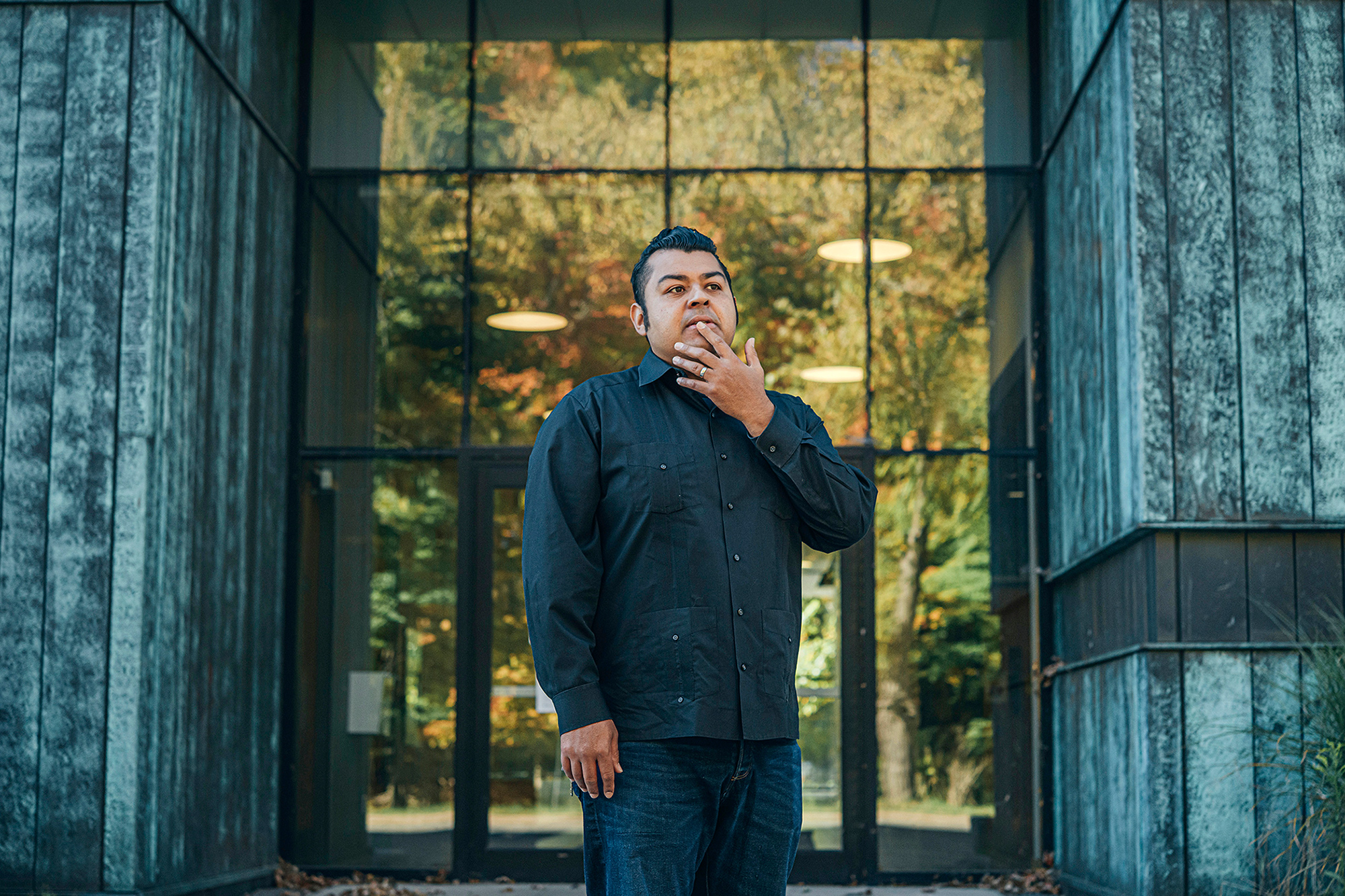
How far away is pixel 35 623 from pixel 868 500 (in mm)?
3862

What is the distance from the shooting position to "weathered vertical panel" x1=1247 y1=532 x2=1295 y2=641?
491cm

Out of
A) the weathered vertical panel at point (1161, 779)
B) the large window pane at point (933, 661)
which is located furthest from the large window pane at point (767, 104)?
the weathered vertical panel at point (1161, 779)

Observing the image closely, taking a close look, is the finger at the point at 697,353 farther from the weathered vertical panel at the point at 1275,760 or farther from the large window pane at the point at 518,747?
the large window pane at the point at 518,747

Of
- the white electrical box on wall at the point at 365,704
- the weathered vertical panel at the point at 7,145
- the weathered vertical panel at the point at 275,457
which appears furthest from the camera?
Answer: the white electrical box on wall at the point at 365,704

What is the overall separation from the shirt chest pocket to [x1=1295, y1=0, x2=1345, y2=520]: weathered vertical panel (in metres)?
3.47

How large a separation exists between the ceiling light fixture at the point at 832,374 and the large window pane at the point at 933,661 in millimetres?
470

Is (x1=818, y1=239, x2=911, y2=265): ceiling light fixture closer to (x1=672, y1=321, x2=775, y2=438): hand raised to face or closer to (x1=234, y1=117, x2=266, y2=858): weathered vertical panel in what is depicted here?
(x1=234, y1=117, x2=266, y2=858): weathered vertical panel

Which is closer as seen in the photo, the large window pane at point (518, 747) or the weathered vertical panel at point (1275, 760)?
the weathered vertical panel at point (1275, 760)

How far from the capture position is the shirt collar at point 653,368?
2430mm

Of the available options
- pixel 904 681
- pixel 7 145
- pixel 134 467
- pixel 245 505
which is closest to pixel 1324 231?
pixel 904 681

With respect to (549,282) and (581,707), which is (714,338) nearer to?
(581,707)

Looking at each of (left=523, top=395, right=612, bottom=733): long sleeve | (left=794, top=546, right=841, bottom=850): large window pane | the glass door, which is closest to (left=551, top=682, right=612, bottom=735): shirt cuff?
(left=523, top=395, right=612, bottom=733): long sleeve

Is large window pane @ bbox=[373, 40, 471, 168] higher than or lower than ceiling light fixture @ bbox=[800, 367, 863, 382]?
higher

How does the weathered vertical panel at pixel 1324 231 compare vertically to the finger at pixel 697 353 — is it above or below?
above
